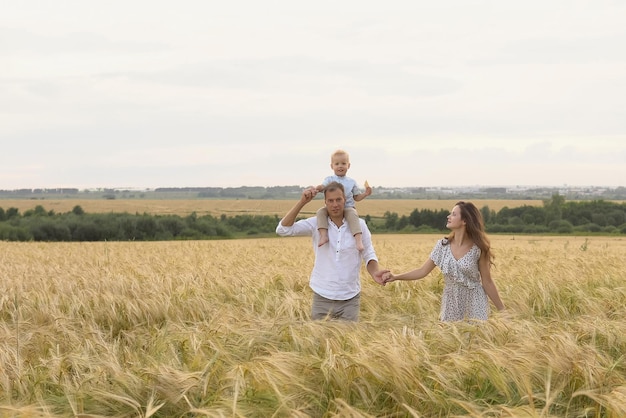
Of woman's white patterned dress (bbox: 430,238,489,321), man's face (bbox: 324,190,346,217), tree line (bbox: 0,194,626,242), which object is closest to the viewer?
man's face (bbox: 324,190,346,217)

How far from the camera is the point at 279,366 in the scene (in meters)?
3.49

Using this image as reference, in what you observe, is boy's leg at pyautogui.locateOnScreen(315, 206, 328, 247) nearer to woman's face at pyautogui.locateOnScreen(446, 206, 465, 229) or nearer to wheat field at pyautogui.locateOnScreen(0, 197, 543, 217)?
woman's face at pyautogui.locateOnScreen(446, 206, 465, 229)

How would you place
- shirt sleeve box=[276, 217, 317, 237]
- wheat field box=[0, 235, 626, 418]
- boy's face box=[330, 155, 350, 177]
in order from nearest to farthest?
wheat field box=[0, 235, 626, 418] → shirt sleeve box=[276, 217, 317, 237] → boy's face box=[330, 155, 350, 177]

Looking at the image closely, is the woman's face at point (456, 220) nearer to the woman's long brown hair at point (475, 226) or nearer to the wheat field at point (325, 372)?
the woman's long brown hair at point (475, 226)

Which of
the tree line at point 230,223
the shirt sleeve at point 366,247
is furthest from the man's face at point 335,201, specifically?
the tree line at point 230,223

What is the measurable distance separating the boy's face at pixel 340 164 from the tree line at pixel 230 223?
37008 mm

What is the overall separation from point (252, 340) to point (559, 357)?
1.92 meters

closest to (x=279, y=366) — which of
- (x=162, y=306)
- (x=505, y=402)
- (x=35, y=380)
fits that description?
(x=505, y=402)

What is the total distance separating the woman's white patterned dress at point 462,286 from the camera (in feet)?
18.5

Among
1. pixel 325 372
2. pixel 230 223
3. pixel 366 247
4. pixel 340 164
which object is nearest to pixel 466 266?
pixel 366 247

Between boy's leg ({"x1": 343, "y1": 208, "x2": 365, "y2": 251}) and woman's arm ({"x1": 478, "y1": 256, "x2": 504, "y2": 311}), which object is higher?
boy's leg ({"x1": 343, "y1": 208, "x2": 365, "y2": 251})

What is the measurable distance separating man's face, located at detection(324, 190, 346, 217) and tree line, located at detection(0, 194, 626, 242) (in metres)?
37.8

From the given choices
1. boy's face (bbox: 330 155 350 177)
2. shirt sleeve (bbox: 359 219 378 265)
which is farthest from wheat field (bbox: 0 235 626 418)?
boy's face (bbox: 330 155 350 177)

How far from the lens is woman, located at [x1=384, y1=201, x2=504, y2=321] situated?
559 centimetres
